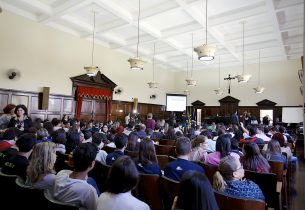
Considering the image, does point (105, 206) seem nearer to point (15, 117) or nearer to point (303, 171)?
point (15, 117)

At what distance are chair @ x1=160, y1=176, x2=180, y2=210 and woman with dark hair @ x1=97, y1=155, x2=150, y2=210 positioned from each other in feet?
2.05

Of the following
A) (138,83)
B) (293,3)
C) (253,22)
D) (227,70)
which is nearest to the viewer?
(293,3)

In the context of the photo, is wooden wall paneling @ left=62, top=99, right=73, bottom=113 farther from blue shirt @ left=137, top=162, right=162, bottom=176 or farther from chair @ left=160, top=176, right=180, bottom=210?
chair @ left=160, top=176, right=180, bottom=210

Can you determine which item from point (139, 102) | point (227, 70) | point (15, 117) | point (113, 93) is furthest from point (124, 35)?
point (227, 70)

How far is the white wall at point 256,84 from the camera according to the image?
13.0 m

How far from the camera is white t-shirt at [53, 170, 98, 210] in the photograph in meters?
1.71

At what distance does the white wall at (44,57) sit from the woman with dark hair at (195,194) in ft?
28.8

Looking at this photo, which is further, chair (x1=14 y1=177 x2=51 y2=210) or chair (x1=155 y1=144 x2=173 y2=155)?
chair (x1=155 y1=144 x2=173 y2=155)

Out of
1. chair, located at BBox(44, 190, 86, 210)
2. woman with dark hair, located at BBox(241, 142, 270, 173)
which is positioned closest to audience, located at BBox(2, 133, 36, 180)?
chair, located at BBox(44, 190, 86, 210)

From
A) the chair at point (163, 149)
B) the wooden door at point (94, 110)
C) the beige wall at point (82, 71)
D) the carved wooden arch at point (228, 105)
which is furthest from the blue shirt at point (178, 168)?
the carved wooden arch at point (228, 105)

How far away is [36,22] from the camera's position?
882 cm

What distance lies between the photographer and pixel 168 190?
212 cm

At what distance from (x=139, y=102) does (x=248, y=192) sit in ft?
40.3

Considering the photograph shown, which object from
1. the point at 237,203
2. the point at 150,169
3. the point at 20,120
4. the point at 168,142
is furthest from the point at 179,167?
the point at 20,120
